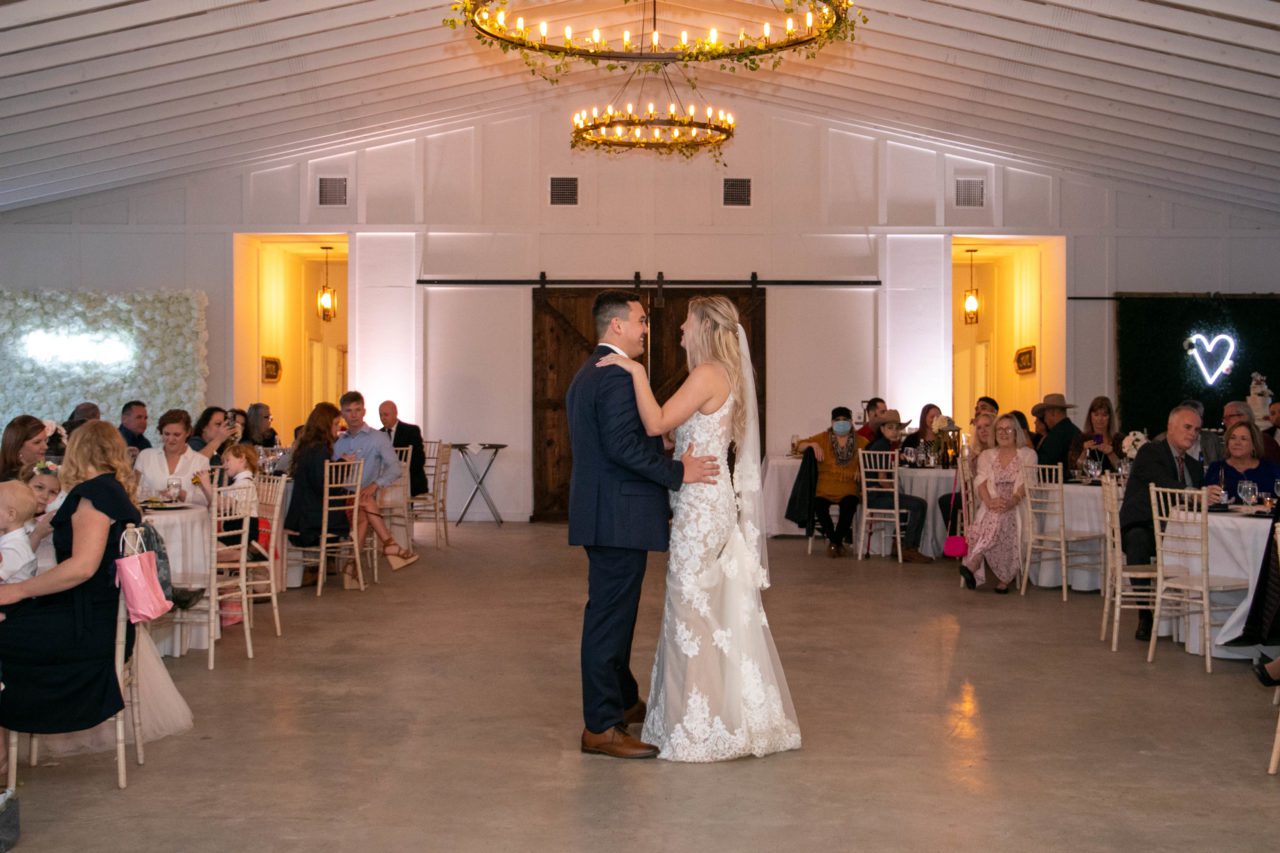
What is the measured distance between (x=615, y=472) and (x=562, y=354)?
958 cm

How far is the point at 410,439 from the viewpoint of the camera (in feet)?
40.7

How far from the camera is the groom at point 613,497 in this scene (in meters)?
4.61

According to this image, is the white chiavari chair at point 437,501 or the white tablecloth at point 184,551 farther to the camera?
the white chiavari chair at point 437,501

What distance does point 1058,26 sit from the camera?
964 centimetres

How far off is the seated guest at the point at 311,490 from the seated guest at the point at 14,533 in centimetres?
453

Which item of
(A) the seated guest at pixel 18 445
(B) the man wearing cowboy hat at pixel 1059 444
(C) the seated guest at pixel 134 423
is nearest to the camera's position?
(A) the seated guest at pixel 18 445

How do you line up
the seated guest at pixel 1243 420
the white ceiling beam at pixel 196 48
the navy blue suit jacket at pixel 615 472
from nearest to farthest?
the navy blue suit jacket at pixel 615 472
the seated guest at pixel 1243 420
the white ceiling beam at pixel 196 48

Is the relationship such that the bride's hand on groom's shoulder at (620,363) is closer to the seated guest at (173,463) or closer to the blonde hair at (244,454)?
the seated guest at (173,463)

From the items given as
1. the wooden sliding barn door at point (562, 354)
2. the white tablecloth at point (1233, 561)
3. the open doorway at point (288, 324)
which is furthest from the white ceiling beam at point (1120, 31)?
the open doorway at point (288, 324)

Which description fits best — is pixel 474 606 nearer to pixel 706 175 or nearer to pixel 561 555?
pixel 561 555

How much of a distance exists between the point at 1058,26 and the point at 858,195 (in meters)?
4.67

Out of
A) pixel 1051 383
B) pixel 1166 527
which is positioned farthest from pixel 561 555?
pixel 1051 383

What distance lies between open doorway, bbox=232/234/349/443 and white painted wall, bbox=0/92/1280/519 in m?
1.03

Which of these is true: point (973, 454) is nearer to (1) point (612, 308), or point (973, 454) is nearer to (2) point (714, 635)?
(2) point (714, 635)
